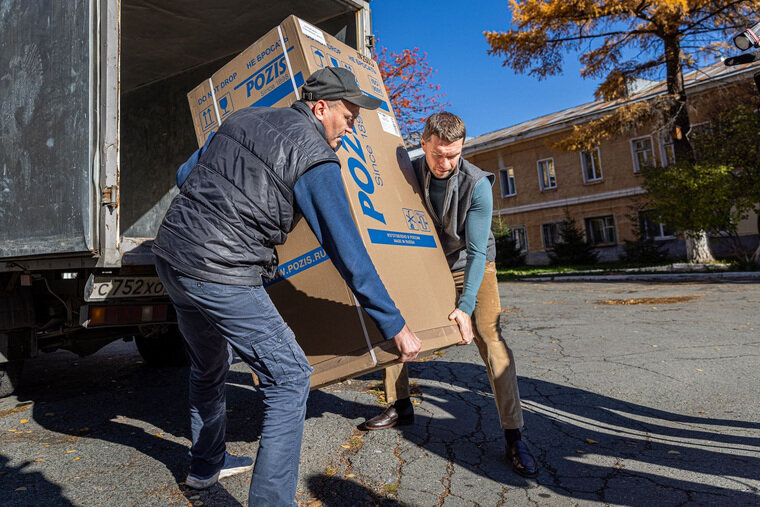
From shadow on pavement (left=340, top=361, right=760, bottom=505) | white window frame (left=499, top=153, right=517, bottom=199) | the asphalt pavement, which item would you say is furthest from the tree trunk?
shadow on pavement (left=340, top=361, right=760, bottom=505)

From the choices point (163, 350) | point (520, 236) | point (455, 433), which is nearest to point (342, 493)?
point (455, 433)

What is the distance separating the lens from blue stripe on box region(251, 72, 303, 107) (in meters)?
2.60

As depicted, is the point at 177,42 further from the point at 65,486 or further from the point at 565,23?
the point at 565,23

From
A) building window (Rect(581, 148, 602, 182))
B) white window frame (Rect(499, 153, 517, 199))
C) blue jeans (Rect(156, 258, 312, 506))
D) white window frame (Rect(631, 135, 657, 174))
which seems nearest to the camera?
blue jeans (Rect(156, 258, 312, 506))

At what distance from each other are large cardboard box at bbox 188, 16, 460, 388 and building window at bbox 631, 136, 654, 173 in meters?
23.2

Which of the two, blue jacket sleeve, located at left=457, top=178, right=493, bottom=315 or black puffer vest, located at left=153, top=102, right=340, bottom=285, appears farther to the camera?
blue jacket sleeve, located at left=457, top=178, right=493, bottom=315

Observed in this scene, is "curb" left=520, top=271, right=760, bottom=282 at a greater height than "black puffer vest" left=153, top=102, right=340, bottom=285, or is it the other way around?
"black puffer vest" left=153, top=102, right=340, bottom=285

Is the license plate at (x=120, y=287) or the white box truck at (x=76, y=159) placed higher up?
the white box truck at (x=76, y=159)

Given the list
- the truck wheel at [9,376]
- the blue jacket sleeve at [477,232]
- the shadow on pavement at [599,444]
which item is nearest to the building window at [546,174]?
the shadow on pavement at [599,444]

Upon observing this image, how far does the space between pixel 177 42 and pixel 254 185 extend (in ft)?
12.4

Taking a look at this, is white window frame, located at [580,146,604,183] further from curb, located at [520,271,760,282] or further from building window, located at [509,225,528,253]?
curb, located at [520,271,760,282]

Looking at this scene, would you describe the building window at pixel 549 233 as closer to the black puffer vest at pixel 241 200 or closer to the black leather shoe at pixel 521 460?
the black leather shoe at pixel 521 460

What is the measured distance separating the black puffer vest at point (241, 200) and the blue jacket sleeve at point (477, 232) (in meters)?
1.12

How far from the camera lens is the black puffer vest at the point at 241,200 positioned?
1.94 meters
